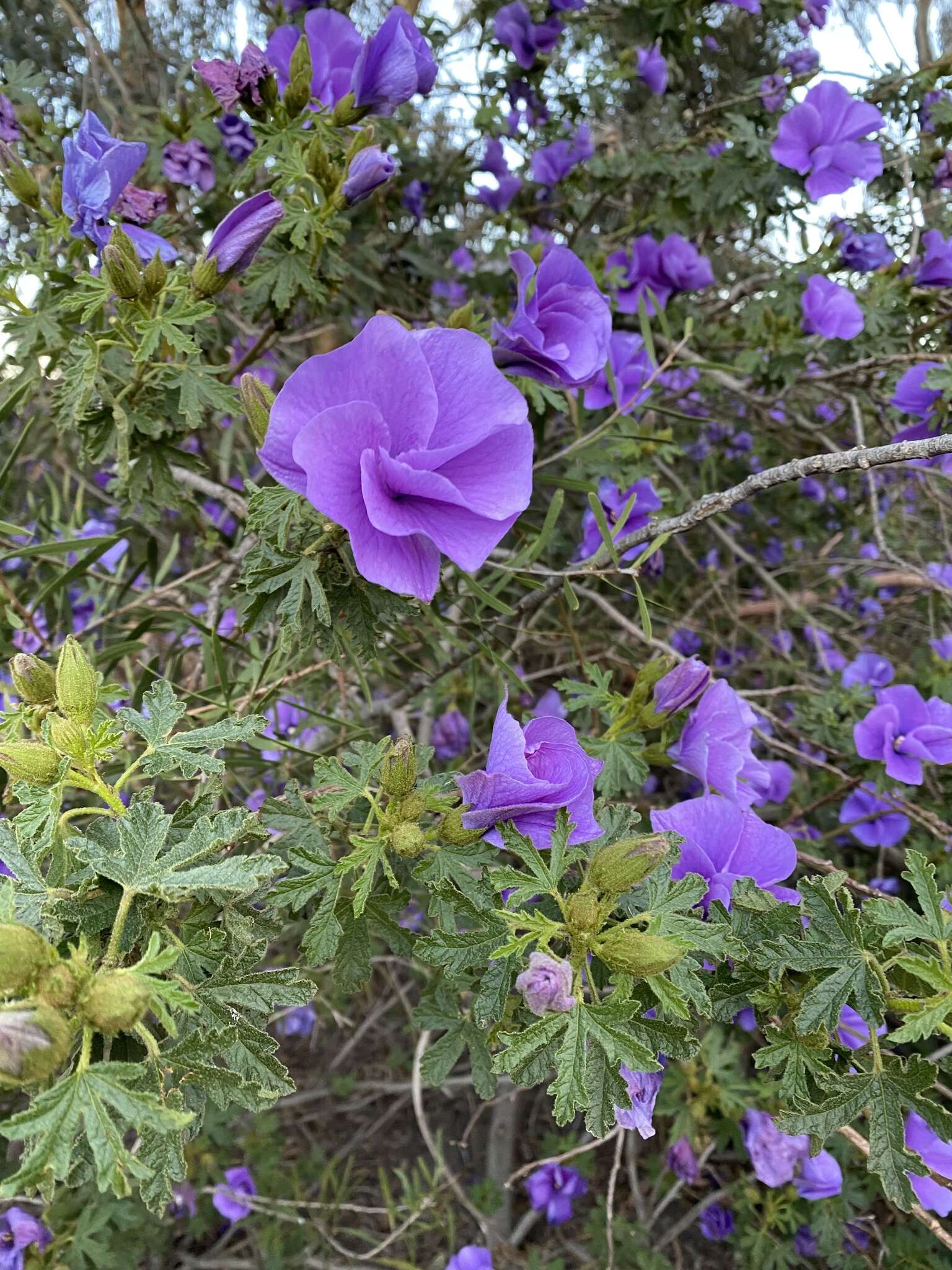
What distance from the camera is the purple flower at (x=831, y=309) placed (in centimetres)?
150

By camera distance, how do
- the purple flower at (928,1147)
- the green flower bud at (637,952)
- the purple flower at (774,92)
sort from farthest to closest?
the purple flower at (774,92) → the purple flower at (928,1147) → the green flower bud at (637,952)

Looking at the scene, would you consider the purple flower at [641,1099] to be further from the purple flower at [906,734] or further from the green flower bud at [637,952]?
the purple flower at [906,734]

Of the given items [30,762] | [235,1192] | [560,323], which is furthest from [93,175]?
[235,1192]

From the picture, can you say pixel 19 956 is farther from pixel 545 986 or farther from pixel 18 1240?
pixel 18 1240

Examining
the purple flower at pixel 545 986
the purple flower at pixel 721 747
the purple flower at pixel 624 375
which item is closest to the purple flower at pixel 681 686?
the purple flower at pixel 721 747

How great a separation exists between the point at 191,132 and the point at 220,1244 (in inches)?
94.9

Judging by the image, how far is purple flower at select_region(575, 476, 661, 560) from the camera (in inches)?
54.3

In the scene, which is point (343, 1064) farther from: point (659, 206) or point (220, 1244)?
point (659, 206)

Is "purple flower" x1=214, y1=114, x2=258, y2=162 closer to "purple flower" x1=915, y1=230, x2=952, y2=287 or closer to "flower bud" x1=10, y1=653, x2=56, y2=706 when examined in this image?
"flower bud" x1=10, y1=653, x2=56, y2=706

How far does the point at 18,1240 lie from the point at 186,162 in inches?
67.6

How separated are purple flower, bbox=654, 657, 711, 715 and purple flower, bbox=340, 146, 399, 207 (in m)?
0.67

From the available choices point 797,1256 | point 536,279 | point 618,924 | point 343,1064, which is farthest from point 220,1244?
point 536,279

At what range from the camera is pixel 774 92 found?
1.71m

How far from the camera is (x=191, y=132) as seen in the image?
1524 mm
